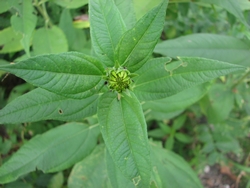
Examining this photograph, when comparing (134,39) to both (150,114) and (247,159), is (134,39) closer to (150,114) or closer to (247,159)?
(150,114)

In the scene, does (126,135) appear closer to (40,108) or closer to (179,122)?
(40,108)

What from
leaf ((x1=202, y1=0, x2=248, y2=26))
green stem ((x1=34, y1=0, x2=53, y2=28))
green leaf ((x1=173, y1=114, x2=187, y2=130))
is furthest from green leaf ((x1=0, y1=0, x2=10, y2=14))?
green leaf ((x1=173, y1=114, x2=187, y2=130))

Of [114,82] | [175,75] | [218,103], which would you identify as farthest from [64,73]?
[218,103]

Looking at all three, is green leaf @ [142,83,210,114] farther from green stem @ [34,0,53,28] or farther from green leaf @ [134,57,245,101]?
green stem @ [34,0,53,28]

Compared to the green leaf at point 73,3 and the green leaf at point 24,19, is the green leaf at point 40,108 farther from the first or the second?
the green leaf at point 73,3

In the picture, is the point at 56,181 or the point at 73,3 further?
the point at 56,181

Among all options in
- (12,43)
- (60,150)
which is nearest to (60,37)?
(12,43)

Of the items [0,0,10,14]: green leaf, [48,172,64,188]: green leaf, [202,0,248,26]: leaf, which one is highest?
[0,0,10,14]: green leaf
